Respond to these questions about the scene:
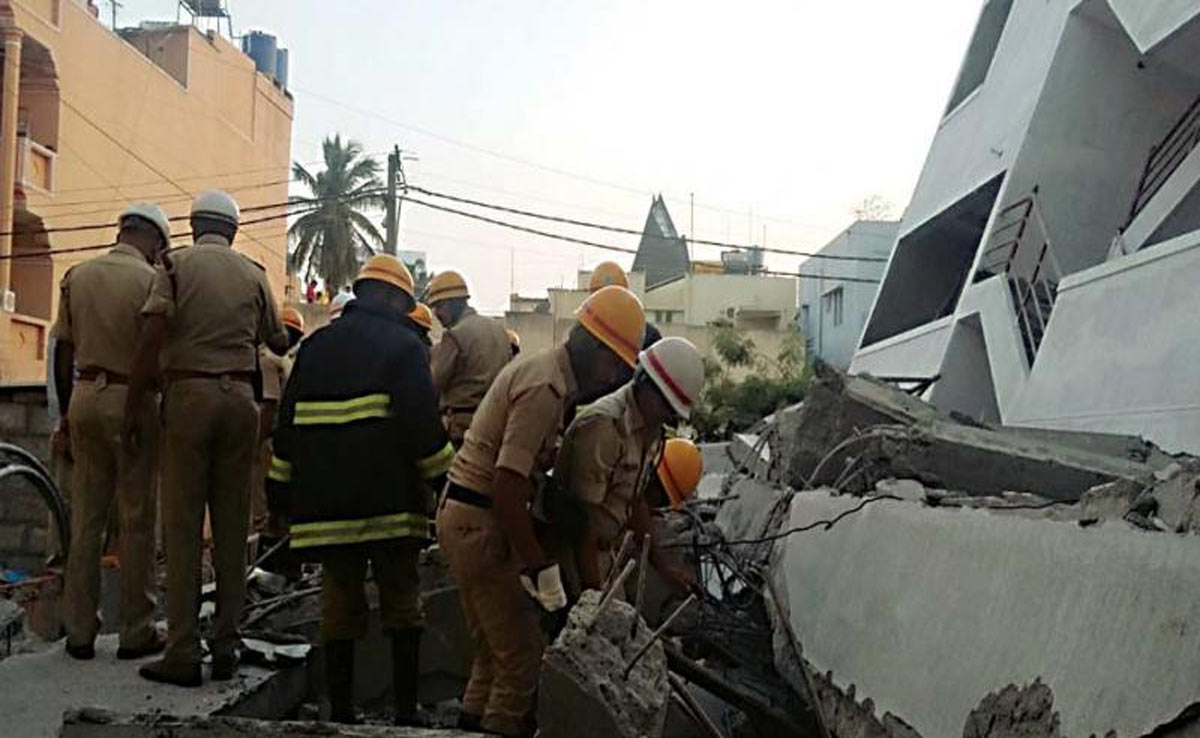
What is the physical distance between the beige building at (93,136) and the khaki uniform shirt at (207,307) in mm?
13020

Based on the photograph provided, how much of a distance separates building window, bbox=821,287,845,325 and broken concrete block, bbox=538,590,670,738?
2919cm

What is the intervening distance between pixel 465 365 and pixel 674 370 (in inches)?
116

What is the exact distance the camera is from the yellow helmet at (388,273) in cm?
416

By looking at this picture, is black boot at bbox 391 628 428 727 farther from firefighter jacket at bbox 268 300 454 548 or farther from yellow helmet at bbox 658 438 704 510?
yellow helmet at bbox 658 438 704 510

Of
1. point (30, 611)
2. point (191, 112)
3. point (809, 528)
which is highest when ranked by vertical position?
point (191, 112)

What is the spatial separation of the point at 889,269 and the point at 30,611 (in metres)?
16.1

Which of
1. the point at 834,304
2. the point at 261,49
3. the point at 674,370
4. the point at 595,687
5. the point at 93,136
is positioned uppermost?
the point at 261,49

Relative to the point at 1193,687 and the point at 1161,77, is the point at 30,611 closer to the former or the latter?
the point at 1193,687

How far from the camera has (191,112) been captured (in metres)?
26.6

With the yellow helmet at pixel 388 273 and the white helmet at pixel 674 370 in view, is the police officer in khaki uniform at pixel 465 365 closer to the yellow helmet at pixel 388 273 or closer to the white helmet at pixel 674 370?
the yellow helmet at pixel 388 273

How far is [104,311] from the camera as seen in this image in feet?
14.1

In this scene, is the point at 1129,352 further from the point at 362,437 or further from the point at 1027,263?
the point at 362,437

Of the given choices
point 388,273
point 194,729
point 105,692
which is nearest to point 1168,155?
point 388,273

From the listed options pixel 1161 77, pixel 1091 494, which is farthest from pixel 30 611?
pixel 1161 77
